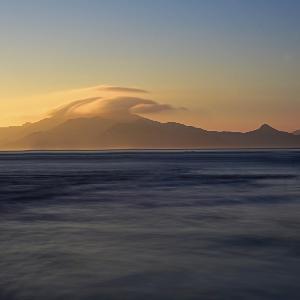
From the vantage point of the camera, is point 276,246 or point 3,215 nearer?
point 276,246

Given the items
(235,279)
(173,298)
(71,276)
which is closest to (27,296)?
(71,276)

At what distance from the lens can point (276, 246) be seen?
13078 millimetres

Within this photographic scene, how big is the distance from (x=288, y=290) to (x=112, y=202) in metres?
15.3

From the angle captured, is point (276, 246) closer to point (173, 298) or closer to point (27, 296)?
point (173, 298)

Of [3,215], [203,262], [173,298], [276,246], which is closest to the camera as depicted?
[173,298]

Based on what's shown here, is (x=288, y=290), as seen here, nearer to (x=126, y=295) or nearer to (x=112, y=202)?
(x=126, y=295)

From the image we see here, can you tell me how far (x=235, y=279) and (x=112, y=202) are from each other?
14449 millimetres

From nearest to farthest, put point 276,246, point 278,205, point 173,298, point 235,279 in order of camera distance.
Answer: point 173,298, point 235,279, point 276,246, point 278,205

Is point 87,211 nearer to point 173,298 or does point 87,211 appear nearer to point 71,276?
point 71,276

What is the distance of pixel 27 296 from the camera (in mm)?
8969

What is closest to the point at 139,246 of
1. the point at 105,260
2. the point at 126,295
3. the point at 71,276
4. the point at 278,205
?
the point at 105,260

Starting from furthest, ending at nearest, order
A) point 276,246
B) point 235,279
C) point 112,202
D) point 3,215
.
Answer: point 112,202 → point 3,215 → point 276,246 → point 235,279

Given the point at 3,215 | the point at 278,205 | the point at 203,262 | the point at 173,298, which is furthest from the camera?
the point at 278,205

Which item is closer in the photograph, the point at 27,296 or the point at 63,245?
the point at 27,296
